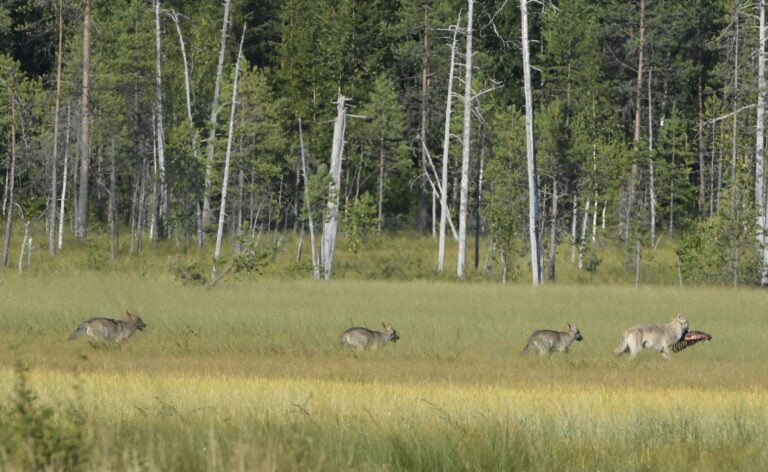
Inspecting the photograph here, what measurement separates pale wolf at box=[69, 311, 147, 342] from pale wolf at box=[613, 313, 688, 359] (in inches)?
310

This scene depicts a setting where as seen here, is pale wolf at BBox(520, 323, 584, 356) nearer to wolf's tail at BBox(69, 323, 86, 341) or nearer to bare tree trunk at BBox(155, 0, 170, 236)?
wolf's tail at BBox(69, 323, 86, 341)

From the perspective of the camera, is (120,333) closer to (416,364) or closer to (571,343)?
(416,364)

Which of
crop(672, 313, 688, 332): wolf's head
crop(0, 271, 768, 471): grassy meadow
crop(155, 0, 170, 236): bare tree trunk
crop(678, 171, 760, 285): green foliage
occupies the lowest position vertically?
crop(0, 271, 768, 471): grassy meadow

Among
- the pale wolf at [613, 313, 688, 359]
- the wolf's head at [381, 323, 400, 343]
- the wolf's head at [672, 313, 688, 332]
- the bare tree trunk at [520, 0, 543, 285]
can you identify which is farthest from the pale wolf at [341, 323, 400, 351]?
the bare tree trunk at [520, 0, 543, 285]

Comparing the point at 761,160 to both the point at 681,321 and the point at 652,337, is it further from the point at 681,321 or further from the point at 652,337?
the point at 652,337

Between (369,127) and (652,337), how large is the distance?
135 feet

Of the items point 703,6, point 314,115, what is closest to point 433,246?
point 314,115

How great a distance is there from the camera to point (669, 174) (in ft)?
204

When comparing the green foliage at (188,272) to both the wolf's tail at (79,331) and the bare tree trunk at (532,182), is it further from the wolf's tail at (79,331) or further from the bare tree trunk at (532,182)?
the wolf's tail at (79,331)

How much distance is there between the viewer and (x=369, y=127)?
61.5m

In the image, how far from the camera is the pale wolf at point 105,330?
2159cm

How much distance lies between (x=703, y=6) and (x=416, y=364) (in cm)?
5698

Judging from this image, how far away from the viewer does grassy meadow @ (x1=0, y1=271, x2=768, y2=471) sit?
10234mm

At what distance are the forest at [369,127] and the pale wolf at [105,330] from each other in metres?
19.1
